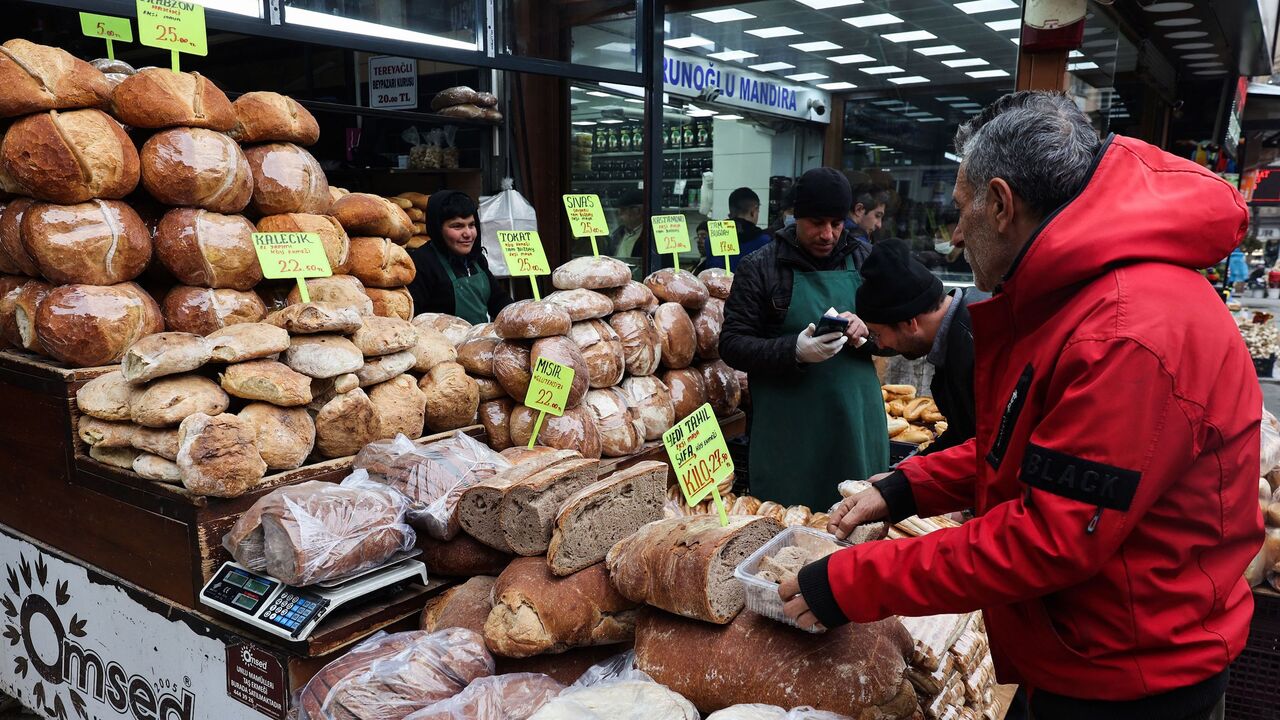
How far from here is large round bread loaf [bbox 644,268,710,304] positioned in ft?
12.2

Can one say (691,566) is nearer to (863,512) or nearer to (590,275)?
(863,512)

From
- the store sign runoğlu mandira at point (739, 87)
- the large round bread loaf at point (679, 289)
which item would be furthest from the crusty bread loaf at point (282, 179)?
the store sign runoğlu mandira at point (739, 87)

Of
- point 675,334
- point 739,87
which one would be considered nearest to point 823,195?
point 675,334

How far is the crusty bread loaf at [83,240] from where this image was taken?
2.14m

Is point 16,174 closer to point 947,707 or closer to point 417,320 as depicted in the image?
point 417,320

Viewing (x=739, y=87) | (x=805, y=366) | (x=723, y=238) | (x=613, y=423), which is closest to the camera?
(x=613, y=423)

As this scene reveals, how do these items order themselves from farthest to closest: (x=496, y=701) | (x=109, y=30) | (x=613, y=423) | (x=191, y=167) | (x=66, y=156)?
(x=109, y=30) < (x=613, y=423) < (x=191, y=167) < (x=66, y=156) < (x=496, y=701)

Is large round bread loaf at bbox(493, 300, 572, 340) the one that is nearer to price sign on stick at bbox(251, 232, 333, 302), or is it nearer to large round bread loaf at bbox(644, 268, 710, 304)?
price sign on stick at bbox(251, 232, 333, 302)

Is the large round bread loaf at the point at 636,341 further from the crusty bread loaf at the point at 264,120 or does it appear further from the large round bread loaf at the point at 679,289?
the crusty bread loaf at the point at 264,120

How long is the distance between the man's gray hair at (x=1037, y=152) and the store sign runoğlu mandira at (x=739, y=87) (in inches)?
252

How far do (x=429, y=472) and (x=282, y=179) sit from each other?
1.11 metres

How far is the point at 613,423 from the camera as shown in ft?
9.56

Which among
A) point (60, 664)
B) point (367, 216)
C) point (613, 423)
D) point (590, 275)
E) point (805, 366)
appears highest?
point (367, 216)

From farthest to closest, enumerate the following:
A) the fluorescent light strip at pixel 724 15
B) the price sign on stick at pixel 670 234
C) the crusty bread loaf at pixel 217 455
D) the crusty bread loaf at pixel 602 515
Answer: the fluorescent light strip at pixel 724 15
the price sign on stick at pixel 670 234
the crusty bread loaf at pixel 217 455
the crusty bread loaf at pixel 602 515
